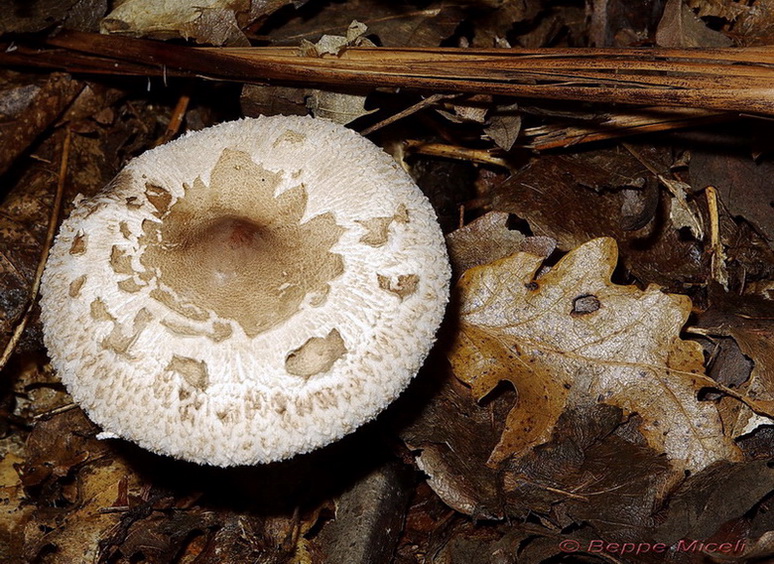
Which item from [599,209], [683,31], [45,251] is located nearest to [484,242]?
[599,209]

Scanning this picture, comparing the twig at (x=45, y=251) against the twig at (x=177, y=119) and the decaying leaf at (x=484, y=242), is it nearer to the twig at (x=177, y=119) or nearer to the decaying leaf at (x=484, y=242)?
the twig at (x=177, y=119)

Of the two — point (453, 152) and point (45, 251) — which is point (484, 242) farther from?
point (45, 251)

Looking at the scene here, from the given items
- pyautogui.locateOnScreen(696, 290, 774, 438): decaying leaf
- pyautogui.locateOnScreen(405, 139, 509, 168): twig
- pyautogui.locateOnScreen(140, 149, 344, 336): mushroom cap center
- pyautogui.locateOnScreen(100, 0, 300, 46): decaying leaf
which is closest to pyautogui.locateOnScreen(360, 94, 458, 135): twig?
pyautogui.locateOnScreen(405, 139, 509, 168): twig

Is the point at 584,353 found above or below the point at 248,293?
below

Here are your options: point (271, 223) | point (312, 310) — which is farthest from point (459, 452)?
point (271, 223)

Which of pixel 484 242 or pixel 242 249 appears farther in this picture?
pixel 484 242

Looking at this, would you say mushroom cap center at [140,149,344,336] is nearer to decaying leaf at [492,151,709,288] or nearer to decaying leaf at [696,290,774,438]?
decaying leaf at [492,151,709,288]
